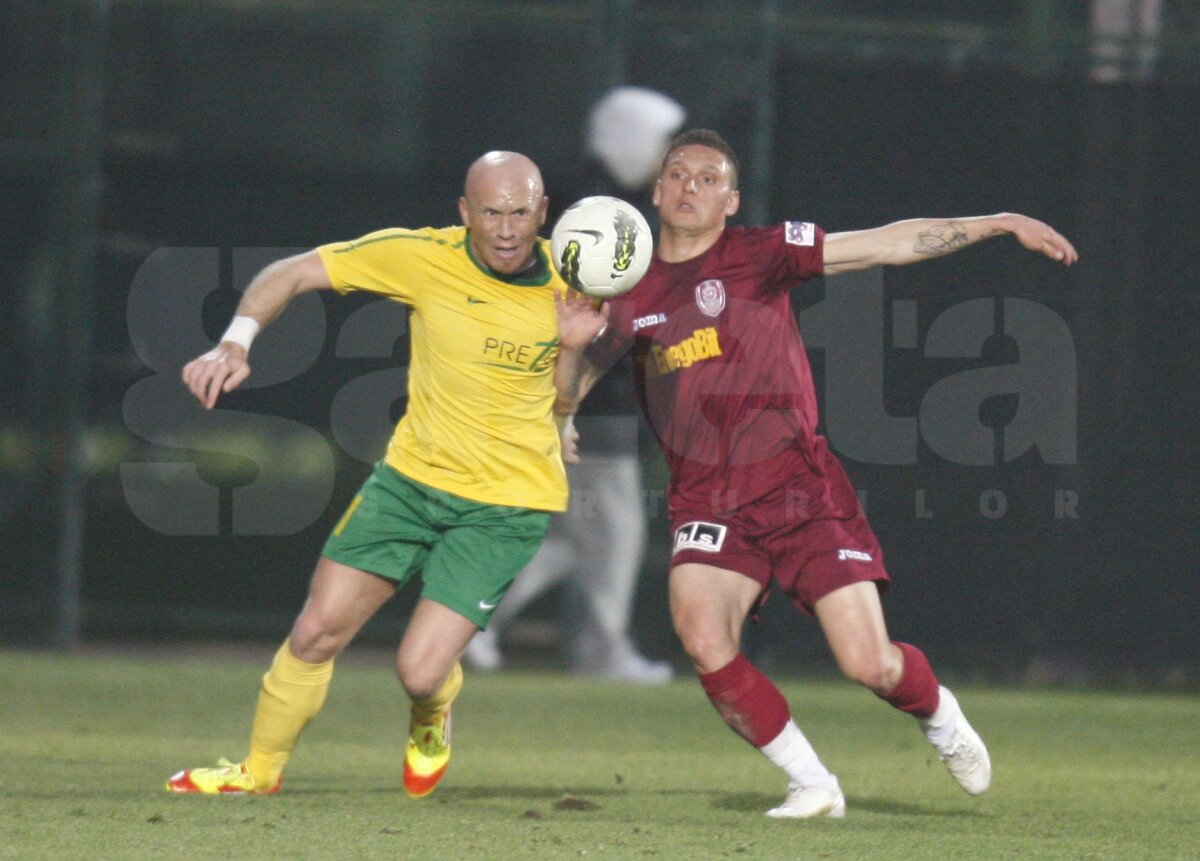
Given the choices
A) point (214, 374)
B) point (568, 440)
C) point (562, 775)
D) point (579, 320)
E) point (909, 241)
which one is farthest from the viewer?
point (562, 775)

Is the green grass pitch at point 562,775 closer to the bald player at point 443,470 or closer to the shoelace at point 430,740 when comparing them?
the shoelace at point 430,740

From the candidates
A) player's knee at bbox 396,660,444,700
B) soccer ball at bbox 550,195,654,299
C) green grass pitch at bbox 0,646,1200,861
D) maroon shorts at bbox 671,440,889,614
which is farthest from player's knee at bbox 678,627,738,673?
soccer ball at bbox 550,195,654,299

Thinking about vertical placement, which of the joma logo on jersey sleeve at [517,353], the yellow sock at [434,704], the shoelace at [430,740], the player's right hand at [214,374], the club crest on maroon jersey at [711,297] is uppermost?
the club crest on maroon jersey at [711,297]

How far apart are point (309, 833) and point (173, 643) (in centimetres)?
572

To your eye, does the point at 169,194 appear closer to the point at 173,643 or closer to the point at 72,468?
the point at 72,468

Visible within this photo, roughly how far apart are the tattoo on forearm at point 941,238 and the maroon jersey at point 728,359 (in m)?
0.32

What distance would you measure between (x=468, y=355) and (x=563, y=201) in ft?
12.6

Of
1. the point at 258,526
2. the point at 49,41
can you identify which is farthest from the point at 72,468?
the point at 49,41

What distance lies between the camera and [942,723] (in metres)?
5.64

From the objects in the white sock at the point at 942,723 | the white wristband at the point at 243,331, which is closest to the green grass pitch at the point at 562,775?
the white sock at the point at 942,723

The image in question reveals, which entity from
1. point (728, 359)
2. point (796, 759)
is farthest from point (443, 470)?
point (796, 759)

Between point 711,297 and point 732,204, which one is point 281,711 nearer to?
point 711,297

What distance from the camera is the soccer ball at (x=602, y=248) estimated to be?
5539 millimetres

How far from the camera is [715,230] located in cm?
Result: 590
